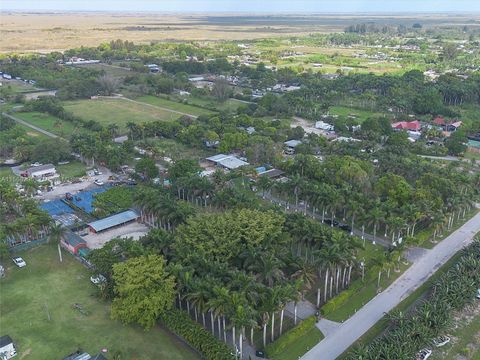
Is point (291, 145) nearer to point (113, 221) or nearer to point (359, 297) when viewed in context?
point (113, 221)

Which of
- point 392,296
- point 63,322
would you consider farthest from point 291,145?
point 63,322

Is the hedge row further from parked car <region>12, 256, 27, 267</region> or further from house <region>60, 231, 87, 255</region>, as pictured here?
parked car <region>12, 256, 27, 267</region>

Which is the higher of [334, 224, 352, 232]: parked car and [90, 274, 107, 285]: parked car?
[90, 274, 107, 285]: parked car

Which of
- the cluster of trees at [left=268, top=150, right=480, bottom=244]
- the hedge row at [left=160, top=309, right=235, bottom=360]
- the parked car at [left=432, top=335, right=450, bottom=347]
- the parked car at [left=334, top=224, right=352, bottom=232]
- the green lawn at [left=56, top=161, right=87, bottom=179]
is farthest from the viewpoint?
the green lawn at [left=56, top=161, right=87, bottom=179]

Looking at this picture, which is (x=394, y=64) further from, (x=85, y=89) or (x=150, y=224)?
(x=150, y=224)

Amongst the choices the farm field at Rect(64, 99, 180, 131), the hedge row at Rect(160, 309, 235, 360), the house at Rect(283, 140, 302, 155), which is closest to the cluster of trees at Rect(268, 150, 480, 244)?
the house at Rect(283, 140, 302, 155)

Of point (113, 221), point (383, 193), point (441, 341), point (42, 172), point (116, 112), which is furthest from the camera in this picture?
point (116, 112)

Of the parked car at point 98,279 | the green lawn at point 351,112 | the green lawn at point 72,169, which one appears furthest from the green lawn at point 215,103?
the parked car at point 98,279
